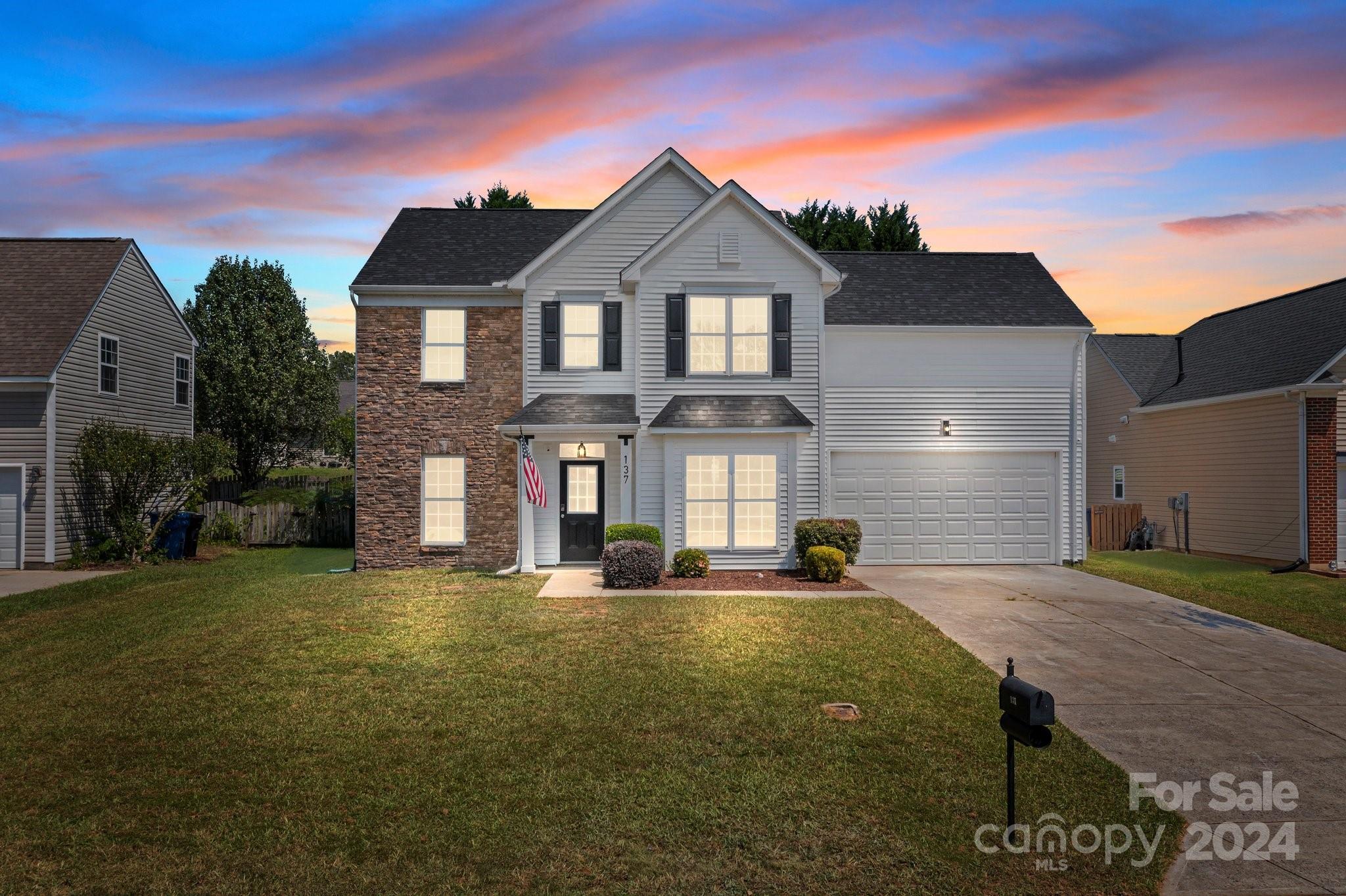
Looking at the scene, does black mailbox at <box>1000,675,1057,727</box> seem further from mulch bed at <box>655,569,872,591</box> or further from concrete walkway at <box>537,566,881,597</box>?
mulch bed at <box>655,569,872,591</box>

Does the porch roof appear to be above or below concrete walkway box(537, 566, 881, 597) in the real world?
above

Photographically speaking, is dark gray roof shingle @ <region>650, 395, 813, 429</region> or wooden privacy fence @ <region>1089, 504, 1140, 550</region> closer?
dark gray roof shingle @ <region>650, 395, 813, 429</region>

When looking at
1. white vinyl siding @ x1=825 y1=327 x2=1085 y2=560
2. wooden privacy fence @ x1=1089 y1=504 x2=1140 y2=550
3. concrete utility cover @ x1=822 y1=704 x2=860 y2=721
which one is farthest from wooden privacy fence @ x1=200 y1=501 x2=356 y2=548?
wooden privacy fence @ x1=1089 y1=504 x2=1140 y2=550

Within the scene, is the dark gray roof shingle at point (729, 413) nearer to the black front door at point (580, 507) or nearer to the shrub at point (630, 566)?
the black front door at point (580, 507)

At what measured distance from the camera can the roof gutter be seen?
62.7 feet

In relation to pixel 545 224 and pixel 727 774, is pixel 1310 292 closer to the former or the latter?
pixel 545 224

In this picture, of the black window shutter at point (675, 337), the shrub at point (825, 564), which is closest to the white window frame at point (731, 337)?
the black window shutter at point (675, 337)

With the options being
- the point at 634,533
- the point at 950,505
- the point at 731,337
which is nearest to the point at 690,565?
the point at 634,533

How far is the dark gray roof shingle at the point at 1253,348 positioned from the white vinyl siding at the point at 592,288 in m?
16.0

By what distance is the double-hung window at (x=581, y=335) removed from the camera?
1847cm

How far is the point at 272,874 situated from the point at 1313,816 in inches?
291

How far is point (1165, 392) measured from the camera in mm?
24703

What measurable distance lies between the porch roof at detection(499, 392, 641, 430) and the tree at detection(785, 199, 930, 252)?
25588 millimetres

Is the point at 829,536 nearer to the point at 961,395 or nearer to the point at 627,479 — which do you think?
the point at 627,479
